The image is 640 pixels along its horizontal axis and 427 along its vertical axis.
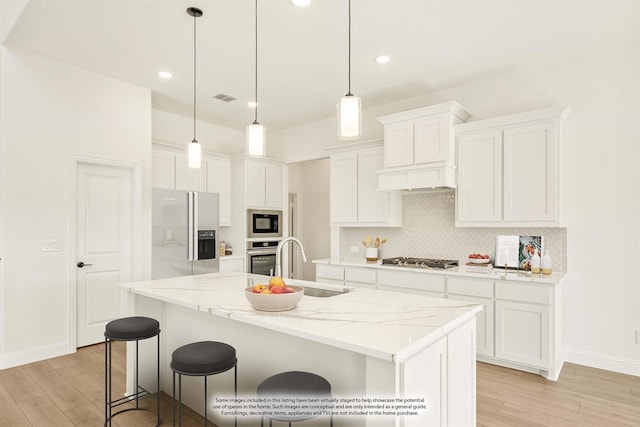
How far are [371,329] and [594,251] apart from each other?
9.66 ft

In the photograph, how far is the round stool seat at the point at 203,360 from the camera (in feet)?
5.80

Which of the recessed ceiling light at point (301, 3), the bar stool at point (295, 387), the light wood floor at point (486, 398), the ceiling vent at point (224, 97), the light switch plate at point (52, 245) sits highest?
the recessed ceiling light at point (301, 3)

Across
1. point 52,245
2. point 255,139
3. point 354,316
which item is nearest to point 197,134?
point 52,245

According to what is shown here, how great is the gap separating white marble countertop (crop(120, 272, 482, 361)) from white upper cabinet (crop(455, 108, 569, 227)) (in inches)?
73.8

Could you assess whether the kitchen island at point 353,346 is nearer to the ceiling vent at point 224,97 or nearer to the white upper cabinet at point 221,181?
the ceiling vent at point 224,97

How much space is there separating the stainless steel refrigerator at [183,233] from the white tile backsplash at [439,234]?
2139 millimetres

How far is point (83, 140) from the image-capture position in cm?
380

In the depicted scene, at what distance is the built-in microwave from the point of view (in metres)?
5.63

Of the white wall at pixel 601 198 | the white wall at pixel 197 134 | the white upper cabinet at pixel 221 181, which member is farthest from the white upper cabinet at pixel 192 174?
the white wall at pixel 601 198

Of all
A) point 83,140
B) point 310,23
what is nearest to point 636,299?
point 310,23

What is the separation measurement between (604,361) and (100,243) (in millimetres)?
5113

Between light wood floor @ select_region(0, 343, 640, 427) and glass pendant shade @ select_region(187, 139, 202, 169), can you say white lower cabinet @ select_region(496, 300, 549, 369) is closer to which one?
light wood floor @ select_region(0, 343, 640, 427)

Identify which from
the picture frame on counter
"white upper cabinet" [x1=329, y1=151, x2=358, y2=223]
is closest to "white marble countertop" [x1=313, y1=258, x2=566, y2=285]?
the picture frame on counter

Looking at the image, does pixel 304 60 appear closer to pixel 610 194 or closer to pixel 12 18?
pixel 12 18
